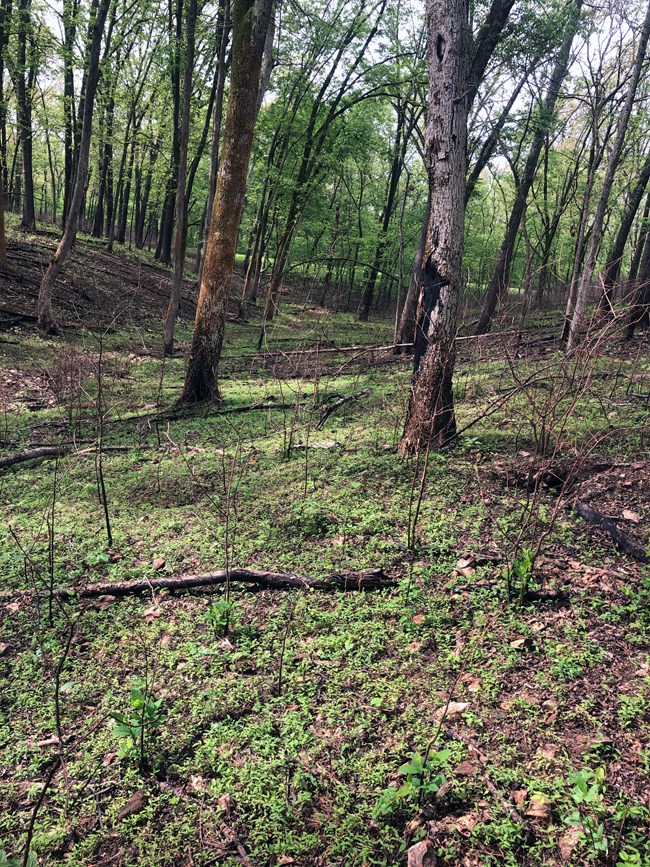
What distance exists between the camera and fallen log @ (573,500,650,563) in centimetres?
352

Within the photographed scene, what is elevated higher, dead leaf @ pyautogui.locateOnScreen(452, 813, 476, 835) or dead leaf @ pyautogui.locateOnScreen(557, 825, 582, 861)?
dead leaf @ pyautogui.locateOnScreen(557, 825, 582, 861)

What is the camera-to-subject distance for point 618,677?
2631 mm

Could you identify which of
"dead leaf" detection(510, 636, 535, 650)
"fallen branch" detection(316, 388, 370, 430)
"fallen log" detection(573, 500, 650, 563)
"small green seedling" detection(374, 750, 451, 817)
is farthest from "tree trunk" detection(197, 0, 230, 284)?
"small green seedling" detection(374, 750, 451, 817)

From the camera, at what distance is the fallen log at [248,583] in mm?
3631

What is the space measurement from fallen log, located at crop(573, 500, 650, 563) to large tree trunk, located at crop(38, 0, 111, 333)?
37.7 feet

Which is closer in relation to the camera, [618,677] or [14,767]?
[14,767]

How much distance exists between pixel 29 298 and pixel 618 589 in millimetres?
14815

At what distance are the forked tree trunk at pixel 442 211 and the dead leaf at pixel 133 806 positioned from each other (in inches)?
123

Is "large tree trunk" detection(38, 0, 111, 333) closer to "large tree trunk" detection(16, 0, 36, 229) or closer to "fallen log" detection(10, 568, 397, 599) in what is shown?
"large tree trunk" detection(16, 0, 36, 229)

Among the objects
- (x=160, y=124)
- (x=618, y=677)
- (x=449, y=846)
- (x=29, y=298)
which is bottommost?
(x=449, y=846)

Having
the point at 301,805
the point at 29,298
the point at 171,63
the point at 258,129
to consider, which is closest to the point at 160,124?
the point at 258,129

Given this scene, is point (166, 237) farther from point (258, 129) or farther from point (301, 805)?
point (301, 805)

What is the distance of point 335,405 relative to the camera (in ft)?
24.8

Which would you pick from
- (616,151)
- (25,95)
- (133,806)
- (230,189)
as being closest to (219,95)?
(230,189)
